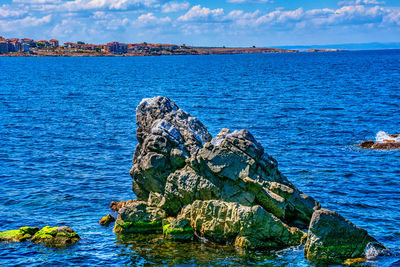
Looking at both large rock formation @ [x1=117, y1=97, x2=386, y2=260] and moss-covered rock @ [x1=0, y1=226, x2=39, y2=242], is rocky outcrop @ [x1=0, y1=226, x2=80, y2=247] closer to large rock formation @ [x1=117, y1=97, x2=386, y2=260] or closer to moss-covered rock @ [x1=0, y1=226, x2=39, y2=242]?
moss-covered rock @ [x1=0, y1=226, x2=39, y2=242]

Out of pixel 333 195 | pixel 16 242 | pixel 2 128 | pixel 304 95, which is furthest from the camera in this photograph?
pixel 304 95

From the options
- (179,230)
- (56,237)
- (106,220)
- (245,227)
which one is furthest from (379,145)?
(56,237)

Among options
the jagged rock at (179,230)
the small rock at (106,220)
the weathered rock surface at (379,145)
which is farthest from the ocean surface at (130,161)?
the weathered rock surface at (379,145)

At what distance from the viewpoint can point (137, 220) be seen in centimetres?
2616

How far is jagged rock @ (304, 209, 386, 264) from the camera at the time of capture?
22016 mm

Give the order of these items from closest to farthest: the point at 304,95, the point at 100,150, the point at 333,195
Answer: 1. the point at 333,195
2. the point at 100,150
3. the point at 304,95

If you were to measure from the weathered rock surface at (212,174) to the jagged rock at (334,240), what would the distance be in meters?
2.92

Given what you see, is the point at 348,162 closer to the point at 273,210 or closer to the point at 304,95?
the point at 273,210

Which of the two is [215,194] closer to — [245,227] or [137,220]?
[245,227]

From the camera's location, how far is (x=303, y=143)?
4784 centimetres

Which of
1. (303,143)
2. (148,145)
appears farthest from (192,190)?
(303,143)

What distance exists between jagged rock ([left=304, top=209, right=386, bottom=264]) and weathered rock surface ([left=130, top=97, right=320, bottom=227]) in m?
2.92

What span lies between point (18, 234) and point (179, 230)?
340 inches

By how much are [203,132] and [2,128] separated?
3661 cm
